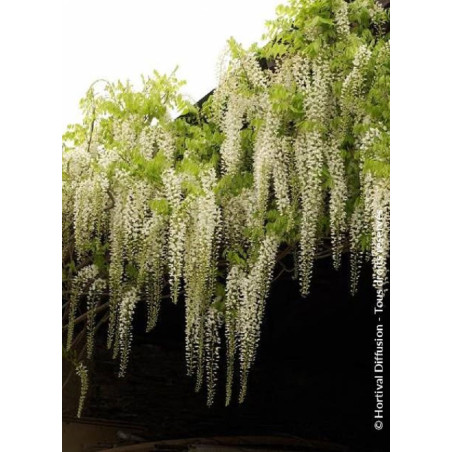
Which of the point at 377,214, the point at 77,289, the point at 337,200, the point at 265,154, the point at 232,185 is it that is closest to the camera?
the point at 377,214

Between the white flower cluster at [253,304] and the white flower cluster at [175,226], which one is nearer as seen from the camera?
the white flower cluster at [253,304]

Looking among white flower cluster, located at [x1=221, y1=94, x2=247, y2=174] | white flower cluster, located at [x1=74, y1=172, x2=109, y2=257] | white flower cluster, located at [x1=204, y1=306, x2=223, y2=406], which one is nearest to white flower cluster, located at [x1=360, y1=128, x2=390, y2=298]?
white flower cluster, located at [x1=221, y1=94, x2=247, y2=174]

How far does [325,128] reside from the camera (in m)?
3.38

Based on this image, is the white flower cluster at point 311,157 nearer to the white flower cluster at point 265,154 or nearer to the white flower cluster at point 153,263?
the white flower cluster at point 265,154

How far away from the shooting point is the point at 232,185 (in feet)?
11.8

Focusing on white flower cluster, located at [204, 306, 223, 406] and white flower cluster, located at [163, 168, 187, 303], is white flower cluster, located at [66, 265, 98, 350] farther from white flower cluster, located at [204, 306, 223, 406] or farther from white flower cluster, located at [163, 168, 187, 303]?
white flower cluster, located at [204, 306, 223, 406]

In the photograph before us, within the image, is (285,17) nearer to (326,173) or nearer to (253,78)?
(253,78)

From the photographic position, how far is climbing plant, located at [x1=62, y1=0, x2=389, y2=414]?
333cm

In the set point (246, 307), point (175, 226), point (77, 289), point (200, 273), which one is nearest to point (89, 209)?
point (77, 289)

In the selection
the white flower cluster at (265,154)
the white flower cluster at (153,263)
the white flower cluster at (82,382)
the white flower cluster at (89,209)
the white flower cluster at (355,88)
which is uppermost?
the white flower cluster at (355,88)

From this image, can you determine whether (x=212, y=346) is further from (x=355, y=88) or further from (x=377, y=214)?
(x=355, y=88)

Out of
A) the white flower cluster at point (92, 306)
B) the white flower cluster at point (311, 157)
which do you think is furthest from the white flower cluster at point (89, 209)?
the white flower cluster at point (311, 157)

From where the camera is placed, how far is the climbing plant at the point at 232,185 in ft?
10.9
